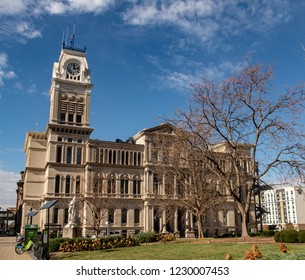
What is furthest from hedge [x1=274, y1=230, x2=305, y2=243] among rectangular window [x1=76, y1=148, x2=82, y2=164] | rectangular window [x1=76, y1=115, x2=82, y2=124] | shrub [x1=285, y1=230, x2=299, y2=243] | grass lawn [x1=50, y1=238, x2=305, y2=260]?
rectangular window [x1=76, y1=115, x2=82, y2=124]

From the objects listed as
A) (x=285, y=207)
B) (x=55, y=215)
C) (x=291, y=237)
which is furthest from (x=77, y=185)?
(x=285, y=207)

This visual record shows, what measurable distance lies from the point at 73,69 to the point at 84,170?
57.5 ft

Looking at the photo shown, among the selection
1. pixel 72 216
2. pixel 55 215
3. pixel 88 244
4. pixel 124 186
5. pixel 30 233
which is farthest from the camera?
pixel 124 186

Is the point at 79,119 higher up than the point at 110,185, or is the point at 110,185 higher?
the point at 79,119

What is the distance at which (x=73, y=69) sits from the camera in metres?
60.8

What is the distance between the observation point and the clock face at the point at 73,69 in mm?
60531

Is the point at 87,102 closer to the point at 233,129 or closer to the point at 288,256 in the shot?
the point at 233,129

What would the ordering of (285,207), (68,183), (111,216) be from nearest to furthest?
(68,183), (111,216), (285,207)

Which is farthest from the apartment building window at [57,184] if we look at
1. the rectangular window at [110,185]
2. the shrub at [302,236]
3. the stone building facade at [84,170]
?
the shrub at [302,236]

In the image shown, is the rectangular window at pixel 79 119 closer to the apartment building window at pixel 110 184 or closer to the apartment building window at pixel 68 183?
the apartment building window at pixel 68 183

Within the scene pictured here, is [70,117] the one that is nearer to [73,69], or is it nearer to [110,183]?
[73,69]

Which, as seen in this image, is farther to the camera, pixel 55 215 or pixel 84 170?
pixel 84 170

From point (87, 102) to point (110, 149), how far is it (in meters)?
9.06

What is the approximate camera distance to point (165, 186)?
56.7m
